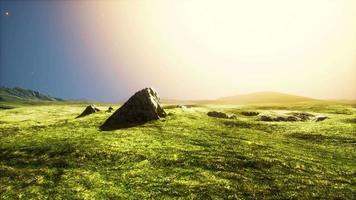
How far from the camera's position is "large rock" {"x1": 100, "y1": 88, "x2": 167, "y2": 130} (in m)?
68.4

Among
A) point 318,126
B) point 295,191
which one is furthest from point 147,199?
point 318,126

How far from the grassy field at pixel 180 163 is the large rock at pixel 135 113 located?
458 cm

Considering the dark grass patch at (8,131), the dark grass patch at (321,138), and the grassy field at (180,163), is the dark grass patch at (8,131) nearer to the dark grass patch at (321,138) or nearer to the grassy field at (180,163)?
the grassy field at (180,163)

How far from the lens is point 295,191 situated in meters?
34.2

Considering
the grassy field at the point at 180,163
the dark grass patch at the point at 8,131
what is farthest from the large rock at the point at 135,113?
the dark grass patch at the point at 8,131

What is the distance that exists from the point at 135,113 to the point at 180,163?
28.9 meters

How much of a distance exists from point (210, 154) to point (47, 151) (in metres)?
22.4

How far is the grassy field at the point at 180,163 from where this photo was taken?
116 ft

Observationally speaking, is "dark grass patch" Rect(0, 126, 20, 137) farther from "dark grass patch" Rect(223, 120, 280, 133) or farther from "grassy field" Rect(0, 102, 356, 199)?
"dark grass patch" Rect(223, 120, 280, 133)

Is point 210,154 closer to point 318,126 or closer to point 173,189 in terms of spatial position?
point 173,189

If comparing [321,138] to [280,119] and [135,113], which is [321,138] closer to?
[280,119]

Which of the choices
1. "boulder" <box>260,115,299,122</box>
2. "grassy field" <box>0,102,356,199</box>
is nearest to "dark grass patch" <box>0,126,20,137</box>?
"grassy field" <box>0,102,356,199</box>

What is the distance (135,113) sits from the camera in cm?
7025

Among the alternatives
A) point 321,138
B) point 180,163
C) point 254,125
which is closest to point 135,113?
point 254,125
